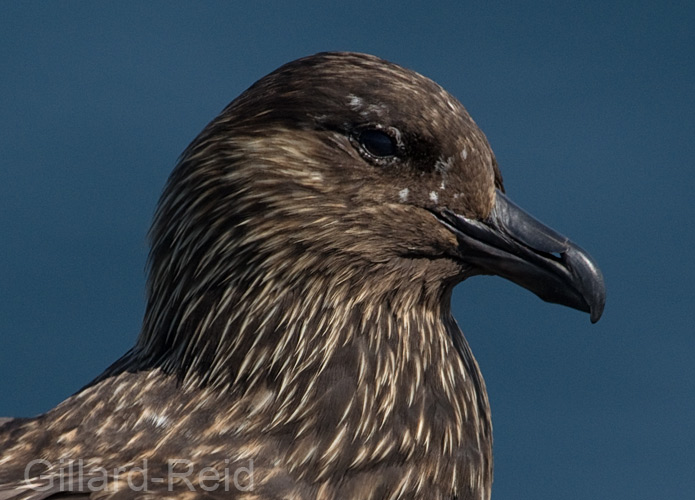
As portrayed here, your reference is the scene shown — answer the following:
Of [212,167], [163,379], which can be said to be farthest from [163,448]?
[212,167]

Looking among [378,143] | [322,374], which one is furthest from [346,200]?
[322,374]

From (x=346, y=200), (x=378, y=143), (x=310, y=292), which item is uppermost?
(x=378, y=143)

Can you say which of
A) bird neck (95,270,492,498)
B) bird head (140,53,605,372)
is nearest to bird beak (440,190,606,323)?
bird head (140,53,605,372)

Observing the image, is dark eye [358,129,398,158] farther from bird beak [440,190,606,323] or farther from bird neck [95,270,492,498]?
bird neck [95,270,492,498]

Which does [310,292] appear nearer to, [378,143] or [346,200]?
[346,200]

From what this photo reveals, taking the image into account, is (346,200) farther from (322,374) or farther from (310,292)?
(322,374)

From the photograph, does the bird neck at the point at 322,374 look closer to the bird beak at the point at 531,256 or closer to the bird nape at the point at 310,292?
the bird nape at the point at 310,292

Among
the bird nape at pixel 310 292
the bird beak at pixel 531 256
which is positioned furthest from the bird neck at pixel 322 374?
the bird beak at pixel 531 256

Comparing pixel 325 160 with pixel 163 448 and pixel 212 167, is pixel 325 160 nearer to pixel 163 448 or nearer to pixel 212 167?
pixel 212 167

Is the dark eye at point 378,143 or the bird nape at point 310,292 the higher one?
the dark eye at point 378,143

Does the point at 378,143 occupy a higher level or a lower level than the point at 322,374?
higher
